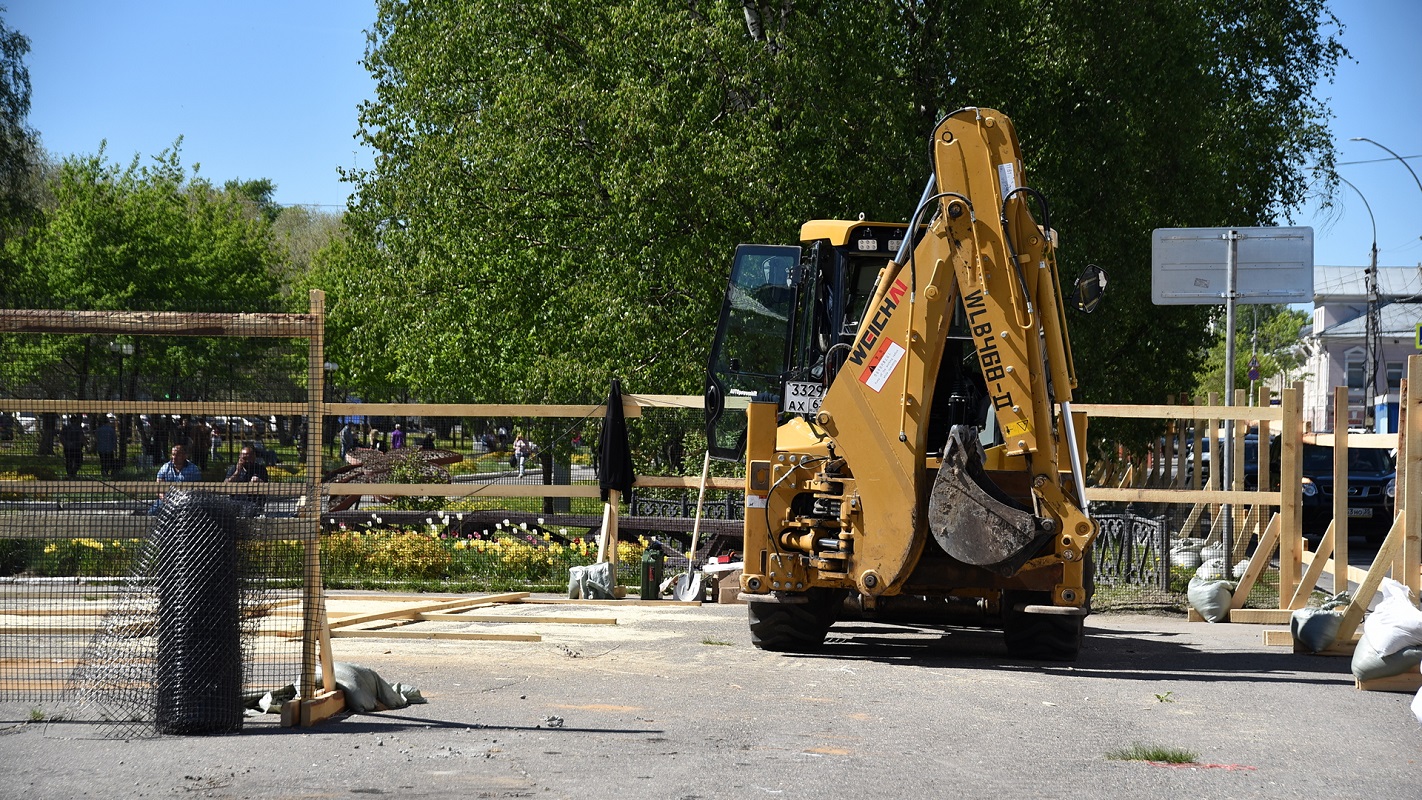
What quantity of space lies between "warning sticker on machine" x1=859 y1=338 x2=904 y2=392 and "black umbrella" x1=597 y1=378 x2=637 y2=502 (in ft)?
18.3

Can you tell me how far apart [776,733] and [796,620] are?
2.74 meters

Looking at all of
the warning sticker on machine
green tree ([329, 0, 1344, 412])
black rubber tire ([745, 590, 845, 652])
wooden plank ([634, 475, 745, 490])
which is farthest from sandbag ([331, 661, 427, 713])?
Result: green tree ([329, 0, 1344, 412])

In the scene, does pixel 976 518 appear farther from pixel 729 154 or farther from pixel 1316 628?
pixel 729 154

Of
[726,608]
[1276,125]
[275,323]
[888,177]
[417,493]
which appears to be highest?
[1276,125]

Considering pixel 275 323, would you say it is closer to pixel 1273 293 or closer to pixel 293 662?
pixel 293 662

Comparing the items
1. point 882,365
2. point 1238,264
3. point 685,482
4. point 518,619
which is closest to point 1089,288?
point 882,365

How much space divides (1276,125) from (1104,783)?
2462 centimetres

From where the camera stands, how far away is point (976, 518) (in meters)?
8.32

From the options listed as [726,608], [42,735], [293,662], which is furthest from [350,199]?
[42,735]

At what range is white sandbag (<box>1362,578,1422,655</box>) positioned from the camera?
8.13 m

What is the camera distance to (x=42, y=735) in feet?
21.1

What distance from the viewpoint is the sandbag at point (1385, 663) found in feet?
26.8

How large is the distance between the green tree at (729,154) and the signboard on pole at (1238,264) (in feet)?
11.8

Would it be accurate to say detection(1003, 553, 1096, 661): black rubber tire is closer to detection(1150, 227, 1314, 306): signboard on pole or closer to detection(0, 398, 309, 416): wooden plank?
detection(0, 398, 309, 416): wooden plank
